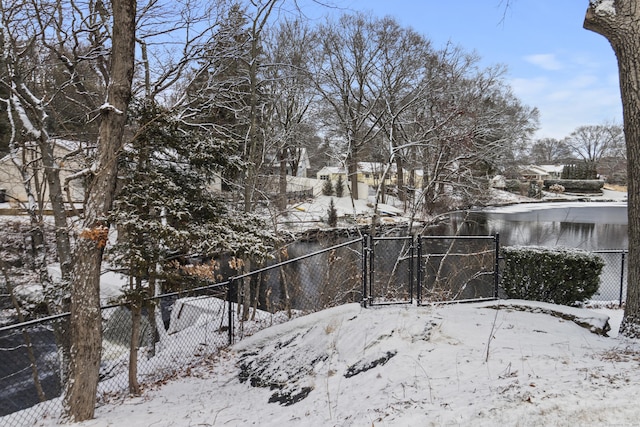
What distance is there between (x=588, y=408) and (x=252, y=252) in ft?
11.2

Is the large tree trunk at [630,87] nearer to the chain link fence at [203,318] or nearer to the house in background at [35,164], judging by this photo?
the chain link fence at [203,318]

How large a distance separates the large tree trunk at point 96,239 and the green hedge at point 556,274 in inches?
216

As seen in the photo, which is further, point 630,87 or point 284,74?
point 284,74

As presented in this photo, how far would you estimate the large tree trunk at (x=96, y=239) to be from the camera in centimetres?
371

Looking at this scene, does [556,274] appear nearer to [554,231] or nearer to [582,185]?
[554,231]

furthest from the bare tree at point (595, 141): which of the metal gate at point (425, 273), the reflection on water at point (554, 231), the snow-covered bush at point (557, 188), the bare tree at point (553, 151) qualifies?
the metal gate at point (425, 273)

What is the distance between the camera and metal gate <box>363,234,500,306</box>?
5.32m

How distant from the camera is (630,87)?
3986 millimetres

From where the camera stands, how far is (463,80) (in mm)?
15258

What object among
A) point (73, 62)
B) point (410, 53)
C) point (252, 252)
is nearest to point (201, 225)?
point (252, 252)

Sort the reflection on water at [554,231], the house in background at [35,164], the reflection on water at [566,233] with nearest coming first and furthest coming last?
the house in background at [35,164] < the reflection on water at [566,233] < the reflection on water at [554,231]

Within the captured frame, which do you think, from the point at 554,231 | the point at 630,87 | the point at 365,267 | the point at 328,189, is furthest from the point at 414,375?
the point at 328,189

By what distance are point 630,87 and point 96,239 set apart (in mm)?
5463

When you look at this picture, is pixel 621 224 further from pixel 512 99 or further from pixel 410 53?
pixel 410 53
